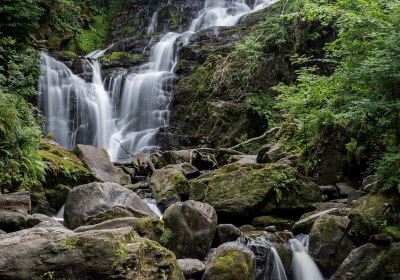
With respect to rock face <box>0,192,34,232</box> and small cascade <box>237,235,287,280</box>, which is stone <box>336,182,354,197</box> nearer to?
small cascade <box>237,235,287,280</box>

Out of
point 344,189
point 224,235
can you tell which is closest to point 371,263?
point 224,235

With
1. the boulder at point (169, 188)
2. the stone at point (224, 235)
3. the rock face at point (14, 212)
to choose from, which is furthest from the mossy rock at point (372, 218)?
the rock face at point (14, 212)

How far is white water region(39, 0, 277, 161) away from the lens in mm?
17016

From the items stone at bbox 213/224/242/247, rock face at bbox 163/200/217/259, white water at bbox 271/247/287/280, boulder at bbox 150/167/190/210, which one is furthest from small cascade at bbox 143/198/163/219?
white water at bbox 271/247/287/280

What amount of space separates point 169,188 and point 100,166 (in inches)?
107

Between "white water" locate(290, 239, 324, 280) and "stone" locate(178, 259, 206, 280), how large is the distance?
1.94m

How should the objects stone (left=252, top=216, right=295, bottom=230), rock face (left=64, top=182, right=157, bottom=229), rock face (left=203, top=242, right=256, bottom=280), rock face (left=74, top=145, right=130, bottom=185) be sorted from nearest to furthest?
rock face (left=203, top=242, right=256, bottom=280) → rock face (left=64, top=182, right=157, bottom=229) → stone (left=252, top=216, right=295, bottom=230) → rock face (left=74, top=145, right=130, bottom=185)

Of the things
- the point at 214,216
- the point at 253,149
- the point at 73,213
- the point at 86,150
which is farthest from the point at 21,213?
the point at 253,149

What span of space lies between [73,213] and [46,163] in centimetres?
298

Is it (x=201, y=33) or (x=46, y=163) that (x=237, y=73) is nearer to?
(x=201, y=33)

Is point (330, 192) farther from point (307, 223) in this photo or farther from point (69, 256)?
point (69, 256)

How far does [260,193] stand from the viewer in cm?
888

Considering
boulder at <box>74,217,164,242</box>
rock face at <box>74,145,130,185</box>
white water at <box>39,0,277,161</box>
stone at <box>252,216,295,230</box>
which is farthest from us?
white water at <box>39,0,277,161</box>

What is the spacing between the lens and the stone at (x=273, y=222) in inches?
337
